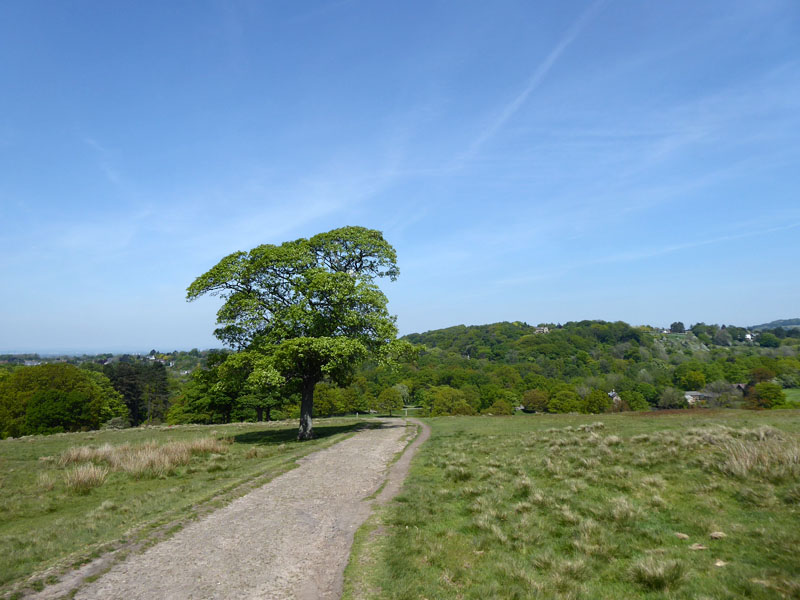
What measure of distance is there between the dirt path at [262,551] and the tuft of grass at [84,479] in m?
6.71

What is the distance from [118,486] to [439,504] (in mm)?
12328

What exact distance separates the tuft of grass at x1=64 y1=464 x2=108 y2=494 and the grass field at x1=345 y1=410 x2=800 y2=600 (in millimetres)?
11386

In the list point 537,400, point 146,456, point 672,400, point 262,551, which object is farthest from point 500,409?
point 262,551

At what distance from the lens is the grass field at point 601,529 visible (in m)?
6.93

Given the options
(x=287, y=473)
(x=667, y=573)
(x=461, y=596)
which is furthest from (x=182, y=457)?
(x=667, y=573)

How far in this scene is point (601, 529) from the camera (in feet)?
29.8

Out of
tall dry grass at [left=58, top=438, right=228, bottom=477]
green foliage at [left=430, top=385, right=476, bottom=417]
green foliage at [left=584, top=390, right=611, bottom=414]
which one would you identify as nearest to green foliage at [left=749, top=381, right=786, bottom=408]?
green foliage at [left=584, top=390, right=611, bottom=414]

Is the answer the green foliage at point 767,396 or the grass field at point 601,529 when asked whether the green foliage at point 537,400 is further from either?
the grass field at point 601,529

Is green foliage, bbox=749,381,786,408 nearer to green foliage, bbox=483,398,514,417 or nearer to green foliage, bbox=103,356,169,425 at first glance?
green foliage, bbox=483,398,514,417

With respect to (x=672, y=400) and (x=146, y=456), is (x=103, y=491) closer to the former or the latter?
(x=146, y=456)

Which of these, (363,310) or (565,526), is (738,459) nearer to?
(565,526)

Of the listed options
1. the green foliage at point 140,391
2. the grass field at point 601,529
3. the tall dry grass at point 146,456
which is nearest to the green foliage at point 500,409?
the green foliage at point 140,391

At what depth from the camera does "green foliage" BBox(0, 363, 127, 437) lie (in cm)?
5872

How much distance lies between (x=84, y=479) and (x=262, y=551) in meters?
10.8
